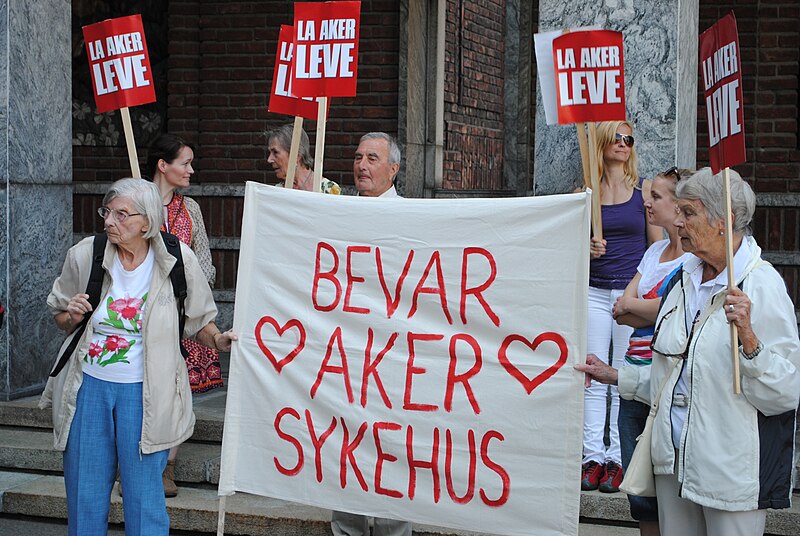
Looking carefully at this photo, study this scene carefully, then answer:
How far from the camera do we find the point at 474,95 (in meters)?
11.0

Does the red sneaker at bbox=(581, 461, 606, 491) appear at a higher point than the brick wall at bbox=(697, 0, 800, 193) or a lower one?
lower

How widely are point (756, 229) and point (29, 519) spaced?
18.9ft

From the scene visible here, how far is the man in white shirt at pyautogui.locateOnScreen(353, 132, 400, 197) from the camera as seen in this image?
5.51m

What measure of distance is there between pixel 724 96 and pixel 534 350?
1.09 meters

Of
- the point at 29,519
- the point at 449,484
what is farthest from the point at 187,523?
the point at 449,484

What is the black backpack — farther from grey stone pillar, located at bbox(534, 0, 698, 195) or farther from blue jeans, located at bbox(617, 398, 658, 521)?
grey stone pillar, located at bbox(534, 0, 698, 195)

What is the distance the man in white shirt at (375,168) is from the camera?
551 centimetres

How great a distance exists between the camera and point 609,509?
5.65 meters

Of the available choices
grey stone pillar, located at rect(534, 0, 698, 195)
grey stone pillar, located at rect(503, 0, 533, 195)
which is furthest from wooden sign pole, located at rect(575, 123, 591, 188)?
grey stone pillar, located at rect(503, 0, 533, 195)

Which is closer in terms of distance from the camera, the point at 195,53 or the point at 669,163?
the point at 669,163

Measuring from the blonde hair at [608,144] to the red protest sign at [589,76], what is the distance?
0.46 meters

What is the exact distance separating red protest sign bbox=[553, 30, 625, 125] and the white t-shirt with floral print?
2024mm

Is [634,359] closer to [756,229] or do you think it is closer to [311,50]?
[311,50]

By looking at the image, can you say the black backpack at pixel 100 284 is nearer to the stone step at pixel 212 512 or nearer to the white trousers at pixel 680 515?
the stone step at pixel 212 512
